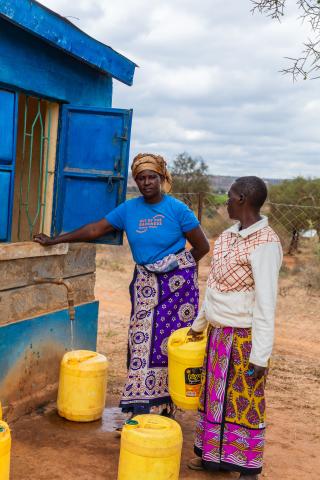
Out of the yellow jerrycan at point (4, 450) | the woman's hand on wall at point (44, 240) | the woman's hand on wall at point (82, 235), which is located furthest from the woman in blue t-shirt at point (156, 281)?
the yellow jerrycan at point (4, 450)

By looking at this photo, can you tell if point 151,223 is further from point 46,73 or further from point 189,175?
point 189,175

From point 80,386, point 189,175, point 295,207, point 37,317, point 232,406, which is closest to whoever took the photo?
point 232,406

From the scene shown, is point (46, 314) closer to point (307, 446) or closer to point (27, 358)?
point (27, 358)

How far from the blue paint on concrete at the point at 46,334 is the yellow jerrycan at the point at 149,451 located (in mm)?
1206

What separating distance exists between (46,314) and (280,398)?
2.16m

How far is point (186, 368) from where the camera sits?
125 inches

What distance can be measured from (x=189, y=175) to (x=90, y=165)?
19678mm

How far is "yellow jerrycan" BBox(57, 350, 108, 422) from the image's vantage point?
386 cm

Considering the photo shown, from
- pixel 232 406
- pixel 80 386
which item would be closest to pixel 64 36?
pixel 80 386

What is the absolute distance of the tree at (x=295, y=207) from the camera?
1508 cm

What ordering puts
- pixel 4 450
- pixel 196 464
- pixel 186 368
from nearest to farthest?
pixel 4 450 < pixel 186 368 < pixel 196 464

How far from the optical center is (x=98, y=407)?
3967mm

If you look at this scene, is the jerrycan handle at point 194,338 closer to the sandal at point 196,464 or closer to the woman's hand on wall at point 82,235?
the sandal at point 196,464

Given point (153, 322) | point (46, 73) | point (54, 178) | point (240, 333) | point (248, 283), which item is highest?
point (46, 73)
